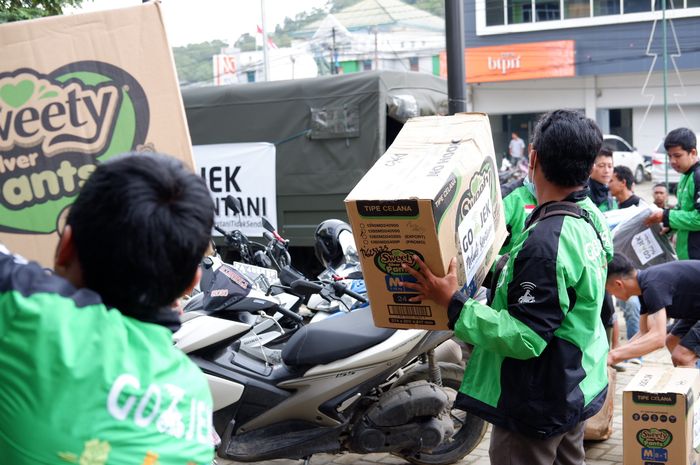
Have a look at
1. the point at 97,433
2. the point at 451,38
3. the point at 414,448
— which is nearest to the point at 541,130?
the point at 97,433

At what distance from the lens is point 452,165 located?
9.08 ft

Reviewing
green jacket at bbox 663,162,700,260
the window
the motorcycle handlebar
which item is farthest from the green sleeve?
the window

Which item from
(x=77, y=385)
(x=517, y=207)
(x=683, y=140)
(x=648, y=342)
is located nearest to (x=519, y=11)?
(x=683, y=140)

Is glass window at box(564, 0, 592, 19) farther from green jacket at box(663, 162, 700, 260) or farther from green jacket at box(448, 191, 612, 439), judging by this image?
green jacket at box(448, 191, 612, 439)

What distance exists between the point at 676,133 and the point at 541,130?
4.14 meters

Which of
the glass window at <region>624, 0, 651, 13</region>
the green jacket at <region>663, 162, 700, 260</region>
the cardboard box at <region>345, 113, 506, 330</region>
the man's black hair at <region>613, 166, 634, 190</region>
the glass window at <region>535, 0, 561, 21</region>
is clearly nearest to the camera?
the cardboard box at <region>345, 113, 506, 330</region>

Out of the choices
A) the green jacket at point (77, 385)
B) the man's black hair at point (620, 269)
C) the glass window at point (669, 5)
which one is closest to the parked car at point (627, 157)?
the glass window at point (669, 5)

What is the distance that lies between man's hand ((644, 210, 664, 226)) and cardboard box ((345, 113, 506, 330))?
159 inches

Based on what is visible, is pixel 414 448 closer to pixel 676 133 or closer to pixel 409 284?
pixel 409 284

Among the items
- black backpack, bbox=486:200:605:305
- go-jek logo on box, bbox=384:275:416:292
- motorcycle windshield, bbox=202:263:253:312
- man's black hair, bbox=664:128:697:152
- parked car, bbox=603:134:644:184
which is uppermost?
black backpack, bbox=486:200:605:305

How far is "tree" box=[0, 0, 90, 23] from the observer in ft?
15.4

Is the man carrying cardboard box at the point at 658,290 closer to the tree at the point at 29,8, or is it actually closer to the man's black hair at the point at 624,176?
the man's black hair at the point at 624,176

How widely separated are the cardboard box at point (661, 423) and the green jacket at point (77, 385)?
11.8ft

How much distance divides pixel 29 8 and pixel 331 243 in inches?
85.5
